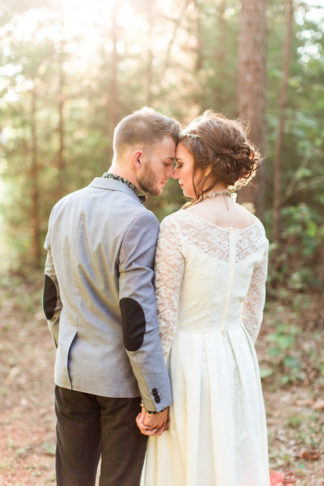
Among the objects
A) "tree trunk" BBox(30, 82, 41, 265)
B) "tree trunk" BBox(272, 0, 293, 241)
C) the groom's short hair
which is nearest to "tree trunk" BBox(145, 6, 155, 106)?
"tree trunk" BBox(30, 82, 41, 265)

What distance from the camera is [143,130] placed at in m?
2.22

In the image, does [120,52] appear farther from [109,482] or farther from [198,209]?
[109,482]

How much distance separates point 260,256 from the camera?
2.29 meters

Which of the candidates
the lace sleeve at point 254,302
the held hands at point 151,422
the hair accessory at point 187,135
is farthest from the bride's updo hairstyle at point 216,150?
the held hands at point 151,422

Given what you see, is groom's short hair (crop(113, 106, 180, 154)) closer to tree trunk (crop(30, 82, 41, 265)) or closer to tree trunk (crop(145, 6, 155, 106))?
tree trunk (crop(145, 6, 155, 106))

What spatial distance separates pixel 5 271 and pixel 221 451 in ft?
33.4

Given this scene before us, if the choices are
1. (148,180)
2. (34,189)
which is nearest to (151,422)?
(148,180)

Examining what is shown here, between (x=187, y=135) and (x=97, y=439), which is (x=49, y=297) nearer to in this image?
(x=97, y=439)

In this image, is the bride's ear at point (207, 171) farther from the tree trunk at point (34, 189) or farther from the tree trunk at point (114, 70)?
the tree trunk at point (34, 189)

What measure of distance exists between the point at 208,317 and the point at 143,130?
949mm

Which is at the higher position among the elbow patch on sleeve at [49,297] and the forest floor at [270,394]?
the elbow patch on sleeve at [49,297]

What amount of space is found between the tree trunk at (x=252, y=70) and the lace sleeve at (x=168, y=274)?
4613 mm

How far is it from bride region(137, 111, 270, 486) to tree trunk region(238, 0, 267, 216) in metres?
4.36

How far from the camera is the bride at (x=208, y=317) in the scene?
82.4 inches
